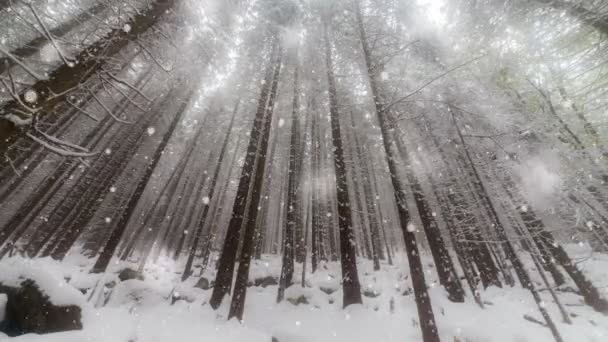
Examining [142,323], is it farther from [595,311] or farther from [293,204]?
[595,311]

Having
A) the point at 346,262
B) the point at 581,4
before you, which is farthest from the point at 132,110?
the point at 581,4

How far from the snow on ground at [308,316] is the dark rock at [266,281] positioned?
3.47 ft

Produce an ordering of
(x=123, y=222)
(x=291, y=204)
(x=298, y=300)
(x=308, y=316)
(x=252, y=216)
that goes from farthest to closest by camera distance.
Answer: (x=123, y=222) → (x=291, y=204) → (x=298, y=300) → (x=252, y=216) → (x=308, y=316)

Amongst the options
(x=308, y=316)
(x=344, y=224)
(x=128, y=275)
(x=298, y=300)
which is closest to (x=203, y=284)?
(x=128, y=275)

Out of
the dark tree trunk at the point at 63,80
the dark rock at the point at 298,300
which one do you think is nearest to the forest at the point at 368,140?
the dark tree trunk at the point at 63,80

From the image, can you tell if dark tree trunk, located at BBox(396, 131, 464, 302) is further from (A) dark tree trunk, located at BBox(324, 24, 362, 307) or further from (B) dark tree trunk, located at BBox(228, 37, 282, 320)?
(B) dark tree trunk, located at BBox(228, 37, 282, 320)

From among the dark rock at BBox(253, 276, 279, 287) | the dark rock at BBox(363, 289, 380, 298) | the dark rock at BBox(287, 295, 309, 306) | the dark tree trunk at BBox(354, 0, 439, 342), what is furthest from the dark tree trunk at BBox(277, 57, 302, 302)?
the dark tree trunk at BBox(354, 0, 439, 342)

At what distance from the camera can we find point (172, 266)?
23750 mm

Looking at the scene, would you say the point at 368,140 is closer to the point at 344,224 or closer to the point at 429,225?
the point at 344,224

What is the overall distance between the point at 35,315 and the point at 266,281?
961 cm

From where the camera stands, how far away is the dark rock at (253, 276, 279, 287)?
15.1 metres

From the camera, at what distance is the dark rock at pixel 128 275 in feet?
49.7

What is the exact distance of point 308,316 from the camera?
998 centimetres

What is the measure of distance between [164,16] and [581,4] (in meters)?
9.37
